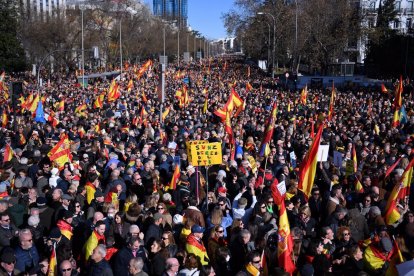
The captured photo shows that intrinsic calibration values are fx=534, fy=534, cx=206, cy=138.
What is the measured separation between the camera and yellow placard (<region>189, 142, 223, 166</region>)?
8.90 m

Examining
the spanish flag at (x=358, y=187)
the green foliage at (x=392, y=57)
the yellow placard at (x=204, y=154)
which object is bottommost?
the spanish flag at (x=358, y=187)

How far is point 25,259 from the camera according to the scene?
6059 mm

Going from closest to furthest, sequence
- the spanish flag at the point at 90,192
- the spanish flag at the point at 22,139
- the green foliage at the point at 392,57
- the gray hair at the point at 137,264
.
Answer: the gray hair at the point at 137,264, the spanish flag at the point at 90,192, the spanish flag at the point at 22,139, the green foliage at the point at 392,57

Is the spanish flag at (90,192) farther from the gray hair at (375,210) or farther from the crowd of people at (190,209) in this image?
the gray hair at (375,210)

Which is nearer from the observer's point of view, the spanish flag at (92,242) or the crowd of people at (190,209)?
the crowd of people at (190,209)

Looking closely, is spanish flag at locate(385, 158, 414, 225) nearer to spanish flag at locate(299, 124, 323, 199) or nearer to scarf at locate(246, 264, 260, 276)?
spanish flag at locate(299, 124, 323, 199)

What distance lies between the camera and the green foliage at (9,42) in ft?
161

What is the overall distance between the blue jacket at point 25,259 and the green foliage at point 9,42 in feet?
152

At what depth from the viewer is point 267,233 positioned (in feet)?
21.9

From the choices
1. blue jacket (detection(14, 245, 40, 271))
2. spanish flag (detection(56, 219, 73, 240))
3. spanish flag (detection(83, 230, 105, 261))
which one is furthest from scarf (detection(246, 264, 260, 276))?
spanish flag (detection(56, 219, 73, 240))

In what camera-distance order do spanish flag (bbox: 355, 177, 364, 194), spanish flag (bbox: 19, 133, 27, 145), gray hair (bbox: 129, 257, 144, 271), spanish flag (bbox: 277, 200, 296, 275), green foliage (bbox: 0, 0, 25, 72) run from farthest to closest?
1. green foliage (bbox: 0, 0, 25, 72)
2. spanish flag (bbox: 19, 133, 27, 145)
3. spanish flag (bbox: 355, 177, 364, 194)
4. spanish flag (bbox: 277, 200, 296, 275)
5. gray hair (bbox: 129, 257, 144, 271)

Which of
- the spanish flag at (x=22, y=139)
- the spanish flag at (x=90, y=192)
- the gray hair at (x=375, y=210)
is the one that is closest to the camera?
the gray hair at (x=375, y=210)

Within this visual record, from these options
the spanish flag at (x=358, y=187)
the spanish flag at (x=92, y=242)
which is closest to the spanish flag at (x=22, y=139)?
the spanish flag at (x=92, y=242)

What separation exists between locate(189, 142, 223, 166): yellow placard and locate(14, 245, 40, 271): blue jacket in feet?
11.3
